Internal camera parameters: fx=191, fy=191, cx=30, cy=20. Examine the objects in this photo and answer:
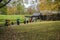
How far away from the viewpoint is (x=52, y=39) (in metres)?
9.83

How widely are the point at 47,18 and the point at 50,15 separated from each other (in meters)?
0.78

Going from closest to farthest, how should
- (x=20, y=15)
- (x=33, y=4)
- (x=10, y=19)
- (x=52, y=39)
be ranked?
(x=52, y=39), (x=10, y=19), (x=20, y=15), (x=33, y=4)

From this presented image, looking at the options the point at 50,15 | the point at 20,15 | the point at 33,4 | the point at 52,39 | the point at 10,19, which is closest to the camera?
the point at 52,39

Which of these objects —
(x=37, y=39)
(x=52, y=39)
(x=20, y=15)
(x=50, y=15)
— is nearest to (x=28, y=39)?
(x=37, y=39)

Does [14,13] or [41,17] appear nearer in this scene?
[14,13]

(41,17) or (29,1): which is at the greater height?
(29,1)

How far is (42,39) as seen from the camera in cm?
1015

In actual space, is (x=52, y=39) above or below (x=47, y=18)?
above

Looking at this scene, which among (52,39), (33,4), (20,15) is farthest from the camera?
(33,4)

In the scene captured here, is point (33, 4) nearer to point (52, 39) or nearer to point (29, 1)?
point (29, 1)

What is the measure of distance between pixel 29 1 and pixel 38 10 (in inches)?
224

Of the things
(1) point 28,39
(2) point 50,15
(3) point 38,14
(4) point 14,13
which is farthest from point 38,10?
(1) point 28,39

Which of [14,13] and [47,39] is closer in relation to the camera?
[47,39]

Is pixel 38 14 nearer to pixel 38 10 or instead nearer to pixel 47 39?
pixel 38 10
